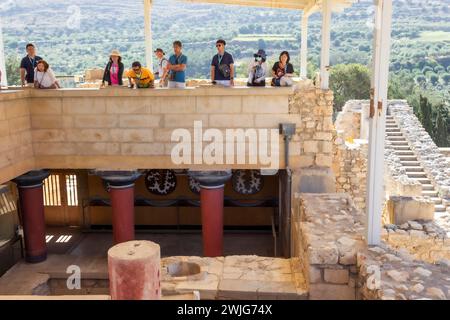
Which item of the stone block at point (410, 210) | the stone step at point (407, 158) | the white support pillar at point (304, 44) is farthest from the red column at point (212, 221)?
the stone step at point (407, 158)

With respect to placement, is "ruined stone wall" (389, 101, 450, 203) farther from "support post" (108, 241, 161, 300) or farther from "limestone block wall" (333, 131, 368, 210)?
"support post" (108, 241, 161, 300)

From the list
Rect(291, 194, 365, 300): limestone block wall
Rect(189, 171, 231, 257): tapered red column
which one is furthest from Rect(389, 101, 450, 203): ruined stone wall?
Rect(291, 194, 365, 300): limestone block wall

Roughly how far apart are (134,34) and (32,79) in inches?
3008

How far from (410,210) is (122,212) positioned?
7.96m

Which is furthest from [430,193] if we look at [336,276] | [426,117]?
[426,117]

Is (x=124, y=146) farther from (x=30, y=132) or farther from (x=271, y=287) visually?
(x=271, y=287)

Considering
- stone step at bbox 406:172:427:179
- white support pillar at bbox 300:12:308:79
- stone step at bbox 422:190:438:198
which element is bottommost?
stone step at bbox 422:190:438:198

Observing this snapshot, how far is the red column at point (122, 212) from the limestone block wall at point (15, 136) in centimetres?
180

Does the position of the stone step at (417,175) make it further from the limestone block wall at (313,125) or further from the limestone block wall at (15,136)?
the limestone block wall at (15,136)

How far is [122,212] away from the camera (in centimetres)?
1028

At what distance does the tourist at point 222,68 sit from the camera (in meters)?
9.79

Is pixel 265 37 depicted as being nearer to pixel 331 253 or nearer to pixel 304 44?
pixel 304 44

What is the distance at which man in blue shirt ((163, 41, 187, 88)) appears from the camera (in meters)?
9.77

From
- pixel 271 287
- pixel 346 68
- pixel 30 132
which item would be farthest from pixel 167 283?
pixel 346 68
